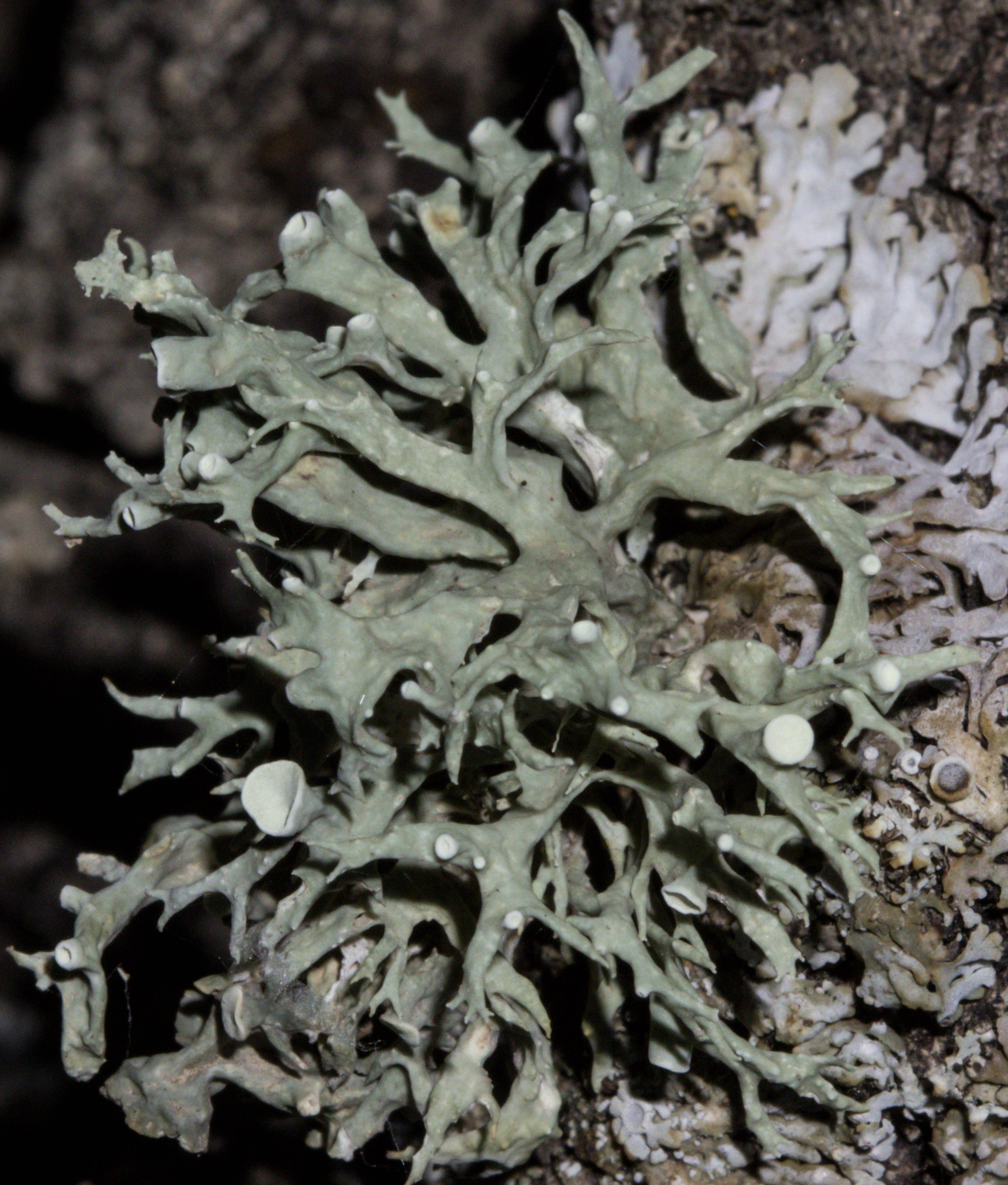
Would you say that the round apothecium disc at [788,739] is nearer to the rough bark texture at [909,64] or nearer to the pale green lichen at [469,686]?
the pale green lichen at [469,686]

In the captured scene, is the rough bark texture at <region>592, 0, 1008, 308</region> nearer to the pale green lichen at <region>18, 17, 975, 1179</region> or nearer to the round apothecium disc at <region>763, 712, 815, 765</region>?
the pale green lichen at <region>18, 17, 975, 1179</region>

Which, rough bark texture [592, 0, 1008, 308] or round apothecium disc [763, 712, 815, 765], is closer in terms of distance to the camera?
round apothecium disc [763, 712, 815, 765]

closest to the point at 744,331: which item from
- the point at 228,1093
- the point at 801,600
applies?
the point at 801,600

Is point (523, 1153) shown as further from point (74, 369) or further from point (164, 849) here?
point (74, 369)

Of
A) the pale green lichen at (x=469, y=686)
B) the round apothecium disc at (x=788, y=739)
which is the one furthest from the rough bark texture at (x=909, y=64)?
the round apothecium disc at (x=788, y=739)

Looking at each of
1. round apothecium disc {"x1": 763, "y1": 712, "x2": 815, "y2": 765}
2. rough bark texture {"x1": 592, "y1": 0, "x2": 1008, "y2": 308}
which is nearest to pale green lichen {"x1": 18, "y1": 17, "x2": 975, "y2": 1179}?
round apothecium disc {"x1": 763, "y1": 712, "x2": 815, "y2": 765}

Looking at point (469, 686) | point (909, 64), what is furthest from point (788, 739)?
point (909, 64)

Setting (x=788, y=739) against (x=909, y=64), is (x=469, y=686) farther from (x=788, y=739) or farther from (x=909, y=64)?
(x=909, y=64)
